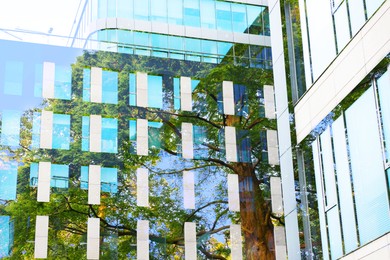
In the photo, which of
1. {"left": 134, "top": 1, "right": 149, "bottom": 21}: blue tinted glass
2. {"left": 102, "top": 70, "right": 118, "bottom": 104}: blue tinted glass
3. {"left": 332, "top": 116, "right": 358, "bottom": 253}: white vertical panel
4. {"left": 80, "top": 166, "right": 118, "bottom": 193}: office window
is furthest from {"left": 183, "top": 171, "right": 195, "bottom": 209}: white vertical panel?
{"left": 332, "top": 116, "right": 358, "bottom": 253}: white vertical panel

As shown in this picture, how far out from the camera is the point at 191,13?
117 ft

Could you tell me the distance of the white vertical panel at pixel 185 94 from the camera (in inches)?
1347

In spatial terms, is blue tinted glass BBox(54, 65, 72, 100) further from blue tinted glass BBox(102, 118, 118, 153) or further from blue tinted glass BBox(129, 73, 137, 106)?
blue tinted glass BBox(129, 73, 137, 106)

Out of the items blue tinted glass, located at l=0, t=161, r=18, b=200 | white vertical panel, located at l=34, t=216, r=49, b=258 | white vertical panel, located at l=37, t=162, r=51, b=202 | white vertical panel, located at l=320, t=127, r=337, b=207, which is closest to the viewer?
white vertical panel, located at l=320, t=127, r=337, b=207

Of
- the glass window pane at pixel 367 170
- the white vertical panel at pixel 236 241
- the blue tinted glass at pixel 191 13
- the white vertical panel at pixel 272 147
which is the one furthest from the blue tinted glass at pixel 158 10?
the glass window pane at pixel 367 170

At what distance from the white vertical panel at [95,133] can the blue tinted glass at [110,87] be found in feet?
2.84

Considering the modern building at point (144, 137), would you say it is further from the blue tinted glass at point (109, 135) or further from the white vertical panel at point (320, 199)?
the white vertical panel at point (320, 199)

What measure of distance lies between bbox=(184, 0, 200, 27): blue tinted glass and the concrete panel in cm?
653

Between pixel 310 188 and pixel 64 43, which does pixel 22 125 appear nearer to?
pixel 64 43

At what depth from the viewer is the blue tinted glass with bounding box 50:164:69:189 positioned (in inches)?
1262

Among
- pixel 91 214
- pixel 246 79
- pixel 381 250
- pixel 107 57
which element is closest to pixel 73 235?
pixel 91 214

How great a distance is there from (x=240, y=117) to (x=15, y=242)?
416 inches

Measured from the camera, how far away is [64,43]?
34031 mm

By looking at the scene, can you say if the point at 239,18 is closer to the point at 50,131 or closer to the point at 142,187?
the point at 142,187
